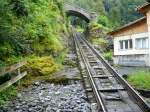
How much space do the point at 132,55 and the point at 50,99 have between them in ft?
62.5

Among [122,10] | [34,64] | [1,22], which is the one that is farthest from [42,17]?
[122,10]

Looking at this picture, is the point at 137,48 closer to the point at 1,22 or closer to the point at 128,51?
the point at 128,51

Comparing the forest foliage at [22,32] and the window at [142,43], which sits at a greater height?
the forest foliage at [22,32]

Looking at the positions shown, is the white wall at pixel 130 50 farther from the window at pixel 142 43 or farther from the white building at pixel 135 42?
the window at pixel 142 43

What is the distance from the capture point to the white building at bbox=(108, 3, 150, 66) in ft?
86.4

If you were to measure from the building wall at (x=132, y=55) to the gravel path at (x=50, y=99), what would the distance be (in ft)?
46.0

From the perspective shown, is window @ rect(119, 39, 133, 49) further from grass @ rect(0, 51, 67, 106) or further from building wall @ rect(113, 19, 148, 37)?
grass @ rect(0, 51, 67, 106)

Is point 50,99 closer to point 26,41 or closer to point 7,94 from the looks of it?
point 7,94

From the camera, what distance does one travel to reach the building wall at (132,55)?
27123 mm

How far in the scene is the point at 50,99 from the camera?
11.8m

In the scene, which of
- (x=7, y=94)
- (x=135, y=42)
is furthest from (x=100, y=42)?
(x=7, y=94)

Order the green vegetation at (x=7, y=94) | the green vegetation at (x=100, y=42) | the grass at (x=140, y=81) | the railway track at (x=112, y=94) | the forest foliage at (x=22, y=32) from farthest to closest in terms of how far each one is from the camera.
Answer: the green vegetation at (x=100, y=42), the grass at (x=140, y=81), the forest foliage at (x=22, y=32), the green vegetation at (x=7, y=94), the railway track at (x=112, y=94)

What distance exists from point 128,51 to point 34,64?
16032 mm

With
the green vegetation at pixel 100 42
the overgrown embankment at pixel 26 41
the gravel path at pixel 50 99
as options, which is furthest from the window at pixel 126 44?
the gravel path at pixel 50 99
